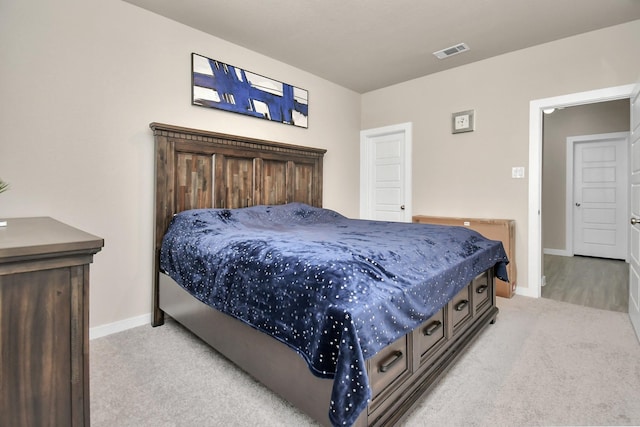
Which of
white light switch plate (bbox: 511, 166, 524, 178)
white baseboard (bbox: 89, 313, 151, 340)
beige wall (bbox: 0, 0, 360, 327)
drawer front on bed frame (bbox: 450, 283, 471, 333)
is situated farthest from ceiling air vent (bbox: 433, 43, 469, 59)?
white baseboard (bbox: 89, 313, 151, 340)

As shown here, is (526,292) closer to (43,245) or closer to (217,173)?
(217,173)

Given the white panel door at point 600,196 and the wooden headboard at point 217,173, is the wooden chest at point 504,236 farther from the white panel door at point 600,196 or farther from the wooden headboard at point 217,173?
the white panel door at point 600,196

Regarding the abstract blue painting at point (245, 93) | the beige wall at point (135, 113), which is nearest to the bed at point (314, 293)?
the beige wall at point (135, 113)

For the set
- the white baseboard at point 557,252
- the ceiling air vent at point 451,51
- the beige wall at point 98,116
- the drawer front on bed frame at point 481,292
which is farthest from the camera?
the white baseboard at point 557,252

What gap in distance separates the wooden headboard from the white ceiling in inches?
37.1

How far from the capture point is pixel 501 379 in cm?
186

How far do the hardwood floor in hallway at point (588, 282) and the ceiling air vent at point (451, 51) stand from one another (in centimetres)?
278

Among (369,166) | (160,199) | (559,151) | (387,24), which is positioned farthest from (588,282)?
(160,199)

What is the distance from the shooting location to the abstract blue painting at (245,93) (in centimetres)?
304

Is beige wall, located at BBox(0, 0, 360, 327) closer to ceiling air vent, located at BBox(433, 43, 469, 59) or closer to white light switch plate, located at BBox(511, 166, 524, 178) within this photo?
ceiling air vent, located at BBox(433, 43, 469, 59)

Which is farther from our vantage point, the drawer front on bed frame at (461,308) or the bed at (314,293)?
the drawer front on bed frame at (461,308)

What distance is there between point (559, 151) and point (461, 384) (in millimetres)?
5570

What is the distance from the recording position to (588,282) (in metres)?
3.94

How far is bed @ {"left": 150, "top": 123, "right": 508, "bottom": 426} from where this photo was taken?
1212mm
